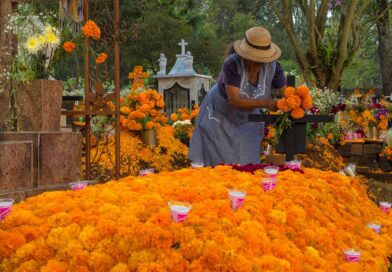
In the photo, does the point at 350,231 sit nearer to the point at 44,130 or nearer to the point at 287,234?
the point at 287,234

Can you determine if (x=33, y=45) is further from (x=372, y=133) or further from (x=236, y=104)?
(x=372, y=133)

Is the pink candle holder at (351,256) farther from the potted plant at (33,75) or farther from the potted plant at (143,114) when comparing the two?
the potted plant at (143,114)

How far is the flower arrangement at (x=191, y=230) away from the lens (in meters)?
2.12

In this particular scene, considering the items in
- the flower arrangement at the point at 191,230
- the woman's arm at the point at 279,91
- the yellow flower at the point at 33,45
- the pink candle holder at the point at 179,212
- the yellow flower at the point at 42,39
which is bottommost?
the flower arrangement at the point at 191,230

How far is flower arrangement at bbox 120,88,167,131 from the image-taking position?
7717 mm

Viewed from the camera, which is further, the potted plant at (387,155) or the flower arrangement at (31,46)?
the potted plant at (387,155)

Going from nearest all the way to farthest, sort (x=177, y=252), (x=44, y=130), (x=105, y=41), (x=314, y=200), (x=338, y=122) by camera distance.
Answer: (x=177, y=252) → (x=314, y=200) → (x=44, y=130) → (x=105, y=41) → (x=338, y=122)

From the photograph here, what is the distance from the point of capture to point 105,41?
5570 millimetres

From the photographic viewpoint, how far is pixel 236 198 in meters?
2.57

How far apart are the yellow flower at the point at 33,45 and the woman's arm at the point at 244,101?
1951 millimetres

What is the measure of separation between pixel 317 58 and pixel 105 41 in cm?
588

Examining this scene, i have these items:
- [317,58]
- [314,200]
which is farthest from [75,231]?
[317,58]

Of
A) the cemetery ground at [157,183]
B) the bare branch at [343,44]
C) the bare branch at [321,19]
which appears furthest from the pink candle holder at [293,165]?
the bare branch at [321,19]

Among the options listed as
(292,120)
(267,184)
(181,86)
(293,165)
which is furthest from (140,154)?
(181,86)
